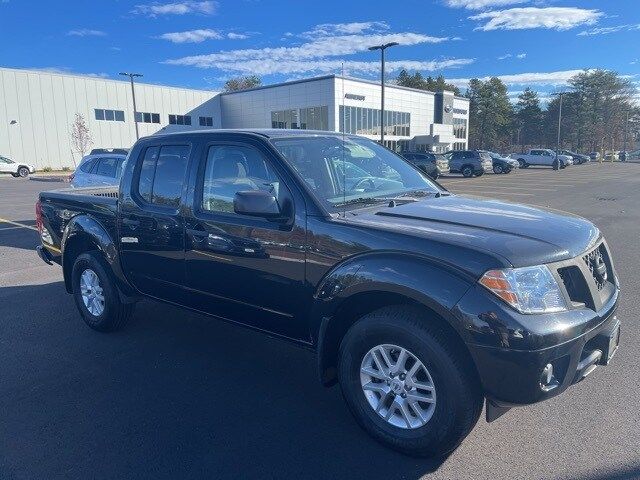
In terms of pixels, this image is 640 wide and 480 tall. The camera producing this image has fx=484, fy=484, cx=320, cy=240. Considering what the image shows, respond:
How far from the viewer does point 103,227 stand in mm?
4676

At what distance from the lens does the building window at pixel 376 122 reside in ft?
167

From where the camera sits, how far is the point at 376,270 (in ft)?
9.20

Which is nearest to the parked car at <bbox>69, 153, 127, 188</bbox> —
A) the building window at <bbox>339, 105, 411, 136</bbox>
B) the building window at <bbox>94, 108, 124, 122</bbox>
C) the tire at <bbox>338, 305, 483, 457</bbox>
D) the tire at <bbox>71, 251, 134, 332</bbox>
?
the tire at <bbox>71, 251, 134, 332</bbox>

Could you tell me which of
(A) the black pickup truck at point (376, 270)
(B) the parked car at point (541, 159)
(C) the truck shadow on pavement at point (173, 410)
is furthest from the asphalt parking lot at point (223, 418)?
(B) the parked car at point (541, 159)

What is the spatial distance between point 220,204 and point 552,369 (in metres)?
2.48

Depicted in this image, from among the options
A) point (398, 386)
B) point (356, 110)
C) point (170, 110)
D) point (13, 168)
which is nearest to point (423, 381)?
point (398, 386)

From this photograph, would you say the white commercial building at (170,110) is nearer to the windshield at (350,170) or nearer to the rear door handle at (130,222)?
the windshield at (350,170)

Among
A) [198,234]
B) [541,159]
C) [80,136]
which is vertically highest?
[80,136]

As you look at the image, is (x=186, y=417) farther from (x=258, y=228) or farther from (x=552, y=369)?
(x=552, y=369)

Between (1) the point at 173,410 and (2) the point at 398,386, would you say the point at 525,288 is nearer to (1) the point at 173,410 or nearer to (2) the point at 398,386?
(2) the point at 398,386

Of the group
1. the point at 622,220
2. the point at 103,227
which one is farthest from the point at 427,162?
the point at 103,227

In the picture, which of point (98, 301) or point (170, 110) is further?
point (170, 110)

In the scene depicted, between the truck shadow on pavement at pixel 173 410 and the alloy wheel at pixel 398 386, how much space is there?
25 cm

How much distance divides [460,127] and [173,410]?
74.4 metres
